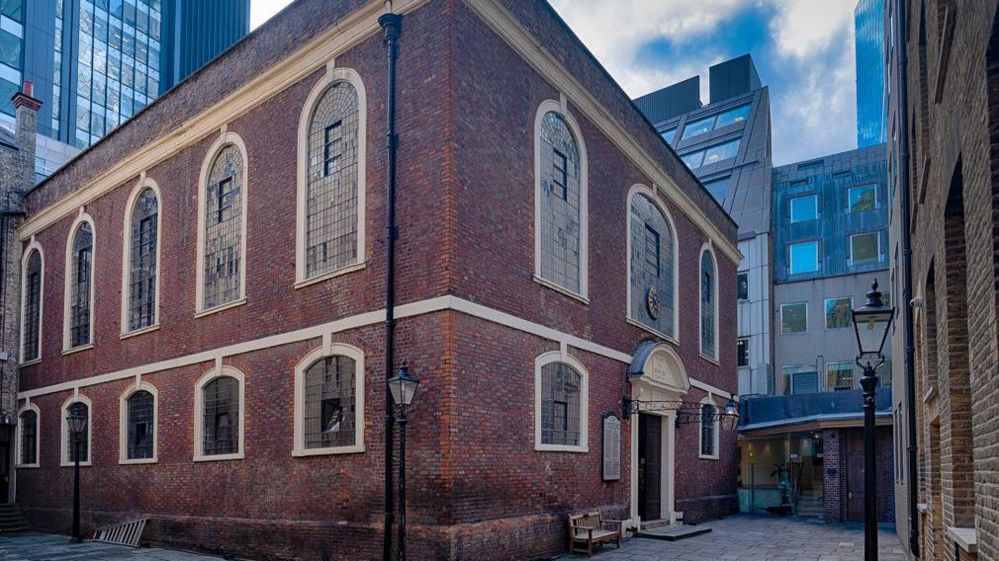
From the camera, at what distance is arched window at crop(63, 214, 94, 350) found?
67.9 feet

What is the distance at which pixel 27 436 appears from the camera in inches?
890

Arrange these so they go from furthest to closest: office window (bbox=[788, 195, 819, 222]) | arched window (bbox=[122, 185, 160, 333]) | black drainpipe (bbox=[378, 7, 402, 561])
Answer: office window (bbox=[788, 195, 819, 222]), arched window (bbox=[122, 185, 160, 333]), black drainpipe (bbox=[378, 7, 402, 561])

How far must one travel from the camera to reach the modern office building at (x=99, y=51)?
52094 millimetres

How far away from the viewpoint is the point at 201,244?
17.0 metres

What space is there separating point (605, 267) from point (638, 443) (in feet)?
12.9

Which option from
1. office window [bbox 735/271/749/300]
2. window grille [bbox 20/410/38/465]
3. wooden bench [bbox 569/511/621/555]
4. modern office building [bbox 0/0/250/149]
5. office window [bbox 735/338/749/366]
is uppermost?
modern office building [bbox 0/0/250/149]

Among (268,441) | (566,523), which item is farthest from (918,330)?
(268,441)

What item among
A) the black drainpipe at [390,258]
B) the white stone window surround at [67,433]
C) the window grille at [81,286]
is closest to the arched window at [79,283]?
the window grille at [81,286]

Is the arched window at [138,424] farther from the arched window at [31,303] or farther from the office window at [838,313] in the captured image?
the office window at [838,313]

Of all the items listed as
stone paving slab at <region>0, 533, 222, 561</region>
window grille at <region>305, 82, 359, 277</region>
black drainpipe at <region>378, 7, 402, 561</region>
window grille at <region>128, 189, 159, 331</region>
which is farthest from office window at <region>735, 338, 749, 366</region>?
black drainpipe at <region>378, 7, 402, 561</region>

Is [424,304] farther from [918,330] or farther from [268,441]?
[918,330]

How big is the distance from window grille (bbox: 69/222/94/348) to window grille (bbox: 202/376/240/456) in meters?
6.10

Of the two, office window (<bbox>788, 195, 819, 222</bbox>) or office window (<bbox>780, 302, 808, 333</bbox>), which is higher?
office window (<bbox>788, 195, 819, 222</bbox>)

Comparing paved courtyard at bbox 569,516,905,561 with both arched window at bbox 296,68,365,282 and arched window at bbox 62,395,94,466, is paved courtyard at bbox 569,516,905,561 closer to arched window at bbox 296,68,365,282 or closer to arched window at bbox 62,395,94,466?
arched window at bbox 296,68,365,282
